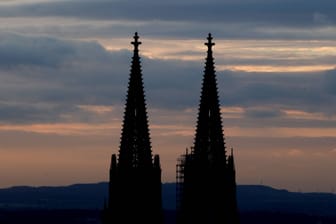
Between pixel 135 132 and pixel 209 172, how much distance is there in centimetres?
539

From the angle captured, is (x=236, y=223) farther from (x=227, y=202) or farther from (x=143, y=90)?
(x=143, y=90)

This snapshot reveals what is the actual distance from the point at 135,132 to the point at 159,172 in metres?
2.91

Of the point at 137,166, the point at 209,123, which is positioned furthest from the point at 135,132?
the point at 209,123

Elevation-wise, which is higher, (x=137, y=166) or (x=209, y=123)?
(x=209, y=123)

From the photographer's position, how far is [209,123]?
4818 inches

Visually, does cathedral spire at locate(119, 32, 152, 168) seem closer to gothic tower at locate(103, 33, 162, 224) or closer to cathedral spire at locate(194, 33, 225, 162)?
gothic tower at locate(103, 33, 162, 224)

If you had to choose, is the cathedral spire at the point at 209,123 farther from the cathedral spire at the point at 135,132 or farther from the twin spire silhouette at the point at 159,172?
the cathedral spire at the point at 135,132

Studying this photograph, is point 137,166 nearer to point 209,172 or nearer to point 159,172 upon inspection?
point 159,172

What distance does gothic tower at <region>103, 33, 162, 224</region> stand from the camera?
121m

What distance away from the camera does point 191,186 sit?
123 meters

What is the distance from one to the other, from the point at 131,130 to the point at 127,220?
223 inches

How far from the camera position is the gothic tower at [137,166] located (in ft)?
398

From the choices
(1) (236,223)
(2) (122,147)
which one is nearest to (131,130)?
(2) (122,147)

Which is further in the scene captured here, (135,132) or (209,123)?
(209,123)
